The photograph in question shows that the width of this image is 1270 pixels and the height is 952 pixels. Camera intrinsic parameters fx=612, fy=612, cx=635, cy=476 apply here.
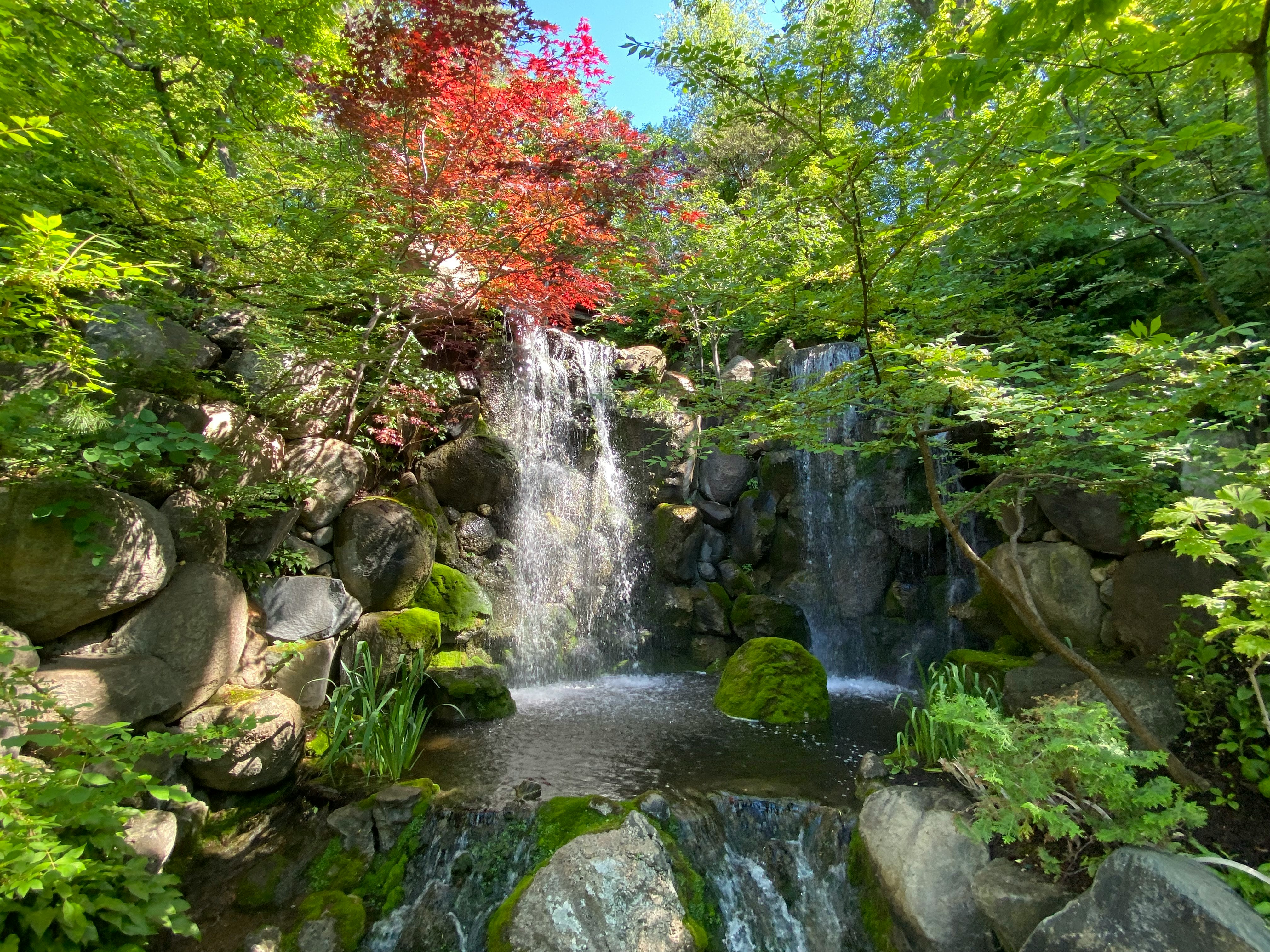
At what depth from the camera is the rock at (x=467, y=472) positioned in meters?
9.26

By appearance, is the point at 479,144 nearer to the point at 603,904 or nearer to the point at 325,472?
the point at 325,472

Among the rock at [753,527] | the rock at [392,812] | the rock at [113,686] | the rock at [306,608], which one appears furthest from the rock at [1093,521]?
the rock at [113,686]

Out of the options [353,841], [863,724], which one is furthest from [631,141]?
[353,841]

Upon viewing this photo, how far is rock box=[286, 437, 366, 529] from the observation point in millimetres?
6590

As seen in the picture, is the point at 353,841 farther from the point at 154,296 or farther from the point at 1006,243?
the point at 1006,243

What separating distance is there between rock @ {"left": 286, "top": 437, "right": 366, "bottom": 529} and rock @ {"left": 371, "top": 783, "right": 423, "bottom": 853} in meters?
3.21

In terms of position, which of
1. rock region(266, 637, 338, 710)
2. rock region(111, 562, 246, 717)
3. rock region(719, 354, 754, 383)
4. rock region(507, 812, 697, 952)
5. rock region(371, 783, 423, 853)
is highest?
rock region(719, 354, 754, 383)

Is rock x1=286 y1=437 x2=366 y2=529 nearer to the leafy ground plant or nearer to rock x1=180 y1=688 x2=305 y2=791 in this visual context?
rock x1=180 y1=688 x2=305 y2=791

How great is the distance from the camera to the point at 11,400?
11.3 feet

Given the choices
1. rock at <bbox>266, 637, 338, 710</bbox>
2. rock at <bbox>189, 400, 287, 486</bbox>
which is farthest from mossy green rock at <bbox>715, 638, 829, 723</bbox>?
rock at <bbox>189, 400, 287, 486</bbox>

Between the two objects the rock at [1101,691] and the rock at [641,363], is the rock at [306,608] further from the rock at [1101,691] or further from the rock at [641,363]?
the rock at [641,363]

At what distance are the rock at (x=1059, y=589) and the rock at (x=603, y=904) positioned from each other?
4204 millimetres

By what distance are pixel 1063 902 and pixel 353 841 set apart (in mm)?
4356

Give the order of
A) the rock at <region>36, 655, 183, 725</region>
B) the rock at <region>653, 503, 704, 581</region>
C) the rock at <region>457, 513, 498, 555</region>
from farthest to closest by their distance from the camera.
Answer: the rock at <region>653, 503, 704, 581</region>, the rock at <region>457, 513, 498, 555</region>, the rock at <region>36, 655, 183, 725</region>
